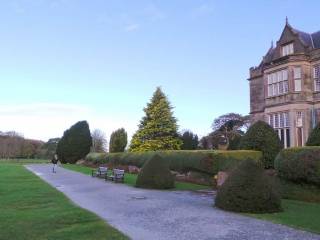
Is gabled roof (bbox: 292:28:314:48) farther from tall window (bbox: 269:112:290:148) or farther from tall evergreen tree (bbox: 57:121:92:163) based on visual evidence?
tall evergreen tree (bbox: 57:121:92:163)

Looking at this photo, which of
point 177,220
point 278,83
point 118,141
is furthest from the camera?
point 118,141

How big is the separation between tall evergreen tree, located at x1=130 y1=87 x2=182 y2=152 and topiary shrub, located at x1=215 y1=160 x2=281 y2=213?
31186 millimetres

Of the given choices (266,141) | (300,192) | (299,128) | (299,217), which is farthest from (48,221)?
(299,128)

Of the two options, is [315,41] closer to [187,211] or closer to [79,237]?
[187,211]

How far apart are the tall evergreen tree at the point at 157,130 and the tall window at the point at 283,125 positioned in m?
16.1

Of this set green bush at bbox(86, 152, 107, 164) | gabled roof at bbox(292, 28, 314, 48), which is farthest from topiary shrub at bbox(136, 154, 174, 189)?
green bush at bbox(86, 152, 107, 164)

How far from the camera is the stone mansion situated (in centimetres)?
2875

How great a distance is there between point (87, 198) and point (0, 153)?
65.8 m

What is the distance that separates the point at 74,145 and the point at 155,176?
39.1 metres

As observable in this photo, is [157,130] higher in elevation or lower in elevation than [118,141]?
higher

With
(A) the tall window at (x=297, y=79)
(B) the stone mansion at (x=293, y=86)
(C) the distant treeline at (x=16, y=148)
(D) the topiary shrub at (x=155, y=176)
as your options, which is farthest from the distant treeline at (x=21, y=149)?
(D) the topiary shrub at (x=155, y=176)

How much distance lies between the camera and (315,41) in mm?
31562

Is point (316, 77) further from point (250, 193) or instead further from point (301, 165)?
point (250, 193)

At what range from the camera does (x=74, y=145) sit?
5788 cm
